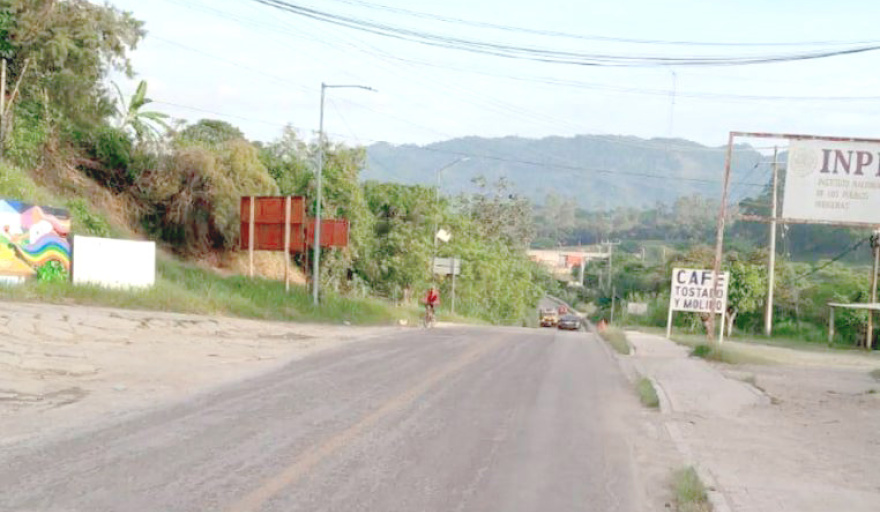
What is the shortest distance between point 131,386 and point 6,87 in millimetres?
25162

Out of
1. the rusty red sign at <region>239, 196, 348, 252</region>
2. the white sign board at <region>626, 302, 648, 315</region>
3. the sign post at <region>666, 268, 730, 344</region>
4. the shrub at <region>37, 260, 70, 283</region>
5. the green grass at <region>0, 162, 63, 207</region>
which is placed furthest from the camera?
the white sign board at <region>626, 302, 648, 315</region>

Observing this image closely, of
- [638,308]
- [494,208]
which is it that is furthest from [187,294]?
[494,208]

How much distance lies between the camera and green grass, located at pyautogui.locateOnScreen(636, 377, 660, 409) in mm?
15773

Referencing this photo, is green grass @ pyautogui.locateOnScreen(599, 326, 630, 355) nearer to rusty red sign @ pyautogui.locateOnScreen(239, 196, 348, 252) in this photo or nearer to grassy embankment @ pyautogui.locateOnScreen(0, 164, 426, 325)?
grassy embankment @ pyautogui.locateOnScreen(0, 164, 426, 325)

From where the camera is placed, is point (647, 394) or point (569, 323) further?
point (569, 323)

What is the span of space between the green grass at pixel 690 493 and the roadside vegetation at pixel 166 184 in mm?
19175

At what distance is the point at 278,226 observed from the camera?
1500 inches

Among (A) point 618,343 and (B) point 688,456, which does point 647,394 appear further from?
(A) point 618,343

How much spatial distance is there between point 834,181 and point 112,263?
2027 cm

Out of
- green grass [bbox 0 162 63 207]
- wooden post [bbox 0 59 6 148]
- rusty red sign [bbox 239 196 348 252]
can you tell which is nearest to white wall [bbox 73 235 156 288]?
green grass [bbox 0 162 63 207]

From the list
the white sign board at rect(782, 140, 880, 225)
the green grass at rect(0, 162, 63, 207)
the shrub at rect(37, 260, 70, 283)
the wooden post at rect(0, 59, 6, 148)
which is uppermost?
the wooden post at rect(0, 59, 6, 148)

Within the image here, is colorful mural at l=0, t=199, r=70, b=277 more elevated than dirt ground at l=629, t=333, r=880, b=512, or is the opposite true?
colorful mural at l=0, t=199, r=70, b=277

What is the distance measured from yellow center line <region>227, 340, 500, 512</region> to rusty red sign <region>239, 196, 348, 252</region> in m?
20.9

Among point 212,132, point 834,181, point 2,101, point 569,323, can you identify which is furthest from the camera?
point 569,323
